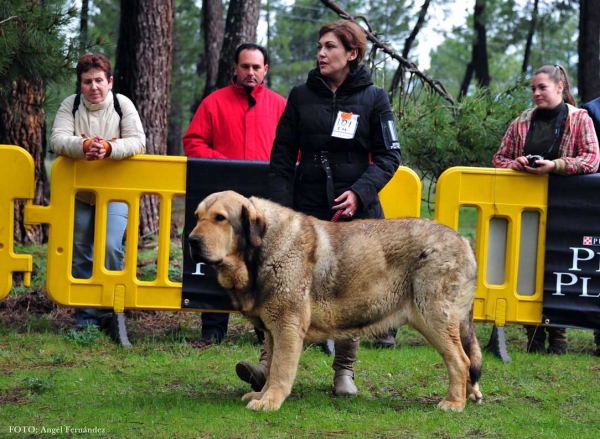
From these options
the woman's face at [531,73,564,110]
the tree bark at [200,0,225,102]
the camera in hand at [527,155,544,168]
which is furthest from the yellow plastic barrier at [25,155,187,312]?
the tree bark at [200,0,225,102]

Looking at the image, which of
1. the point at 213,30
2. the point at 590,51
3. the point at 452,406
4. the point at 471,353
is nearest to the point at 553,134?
the point at 471,353

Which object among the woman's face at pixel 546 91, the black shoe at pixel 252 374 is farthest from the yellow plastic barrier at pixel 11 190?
the woman's face at pixel 546 91

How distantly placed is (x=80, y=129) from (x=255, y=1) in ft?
18.7

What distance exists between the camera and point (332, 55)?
551 cm

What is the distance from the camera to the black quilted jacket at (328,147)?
5625 millimetres

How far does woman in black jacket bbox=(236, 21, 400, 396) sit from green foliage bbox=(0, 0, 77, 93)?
2941mm

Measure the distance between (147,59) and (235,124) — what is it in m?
3.28

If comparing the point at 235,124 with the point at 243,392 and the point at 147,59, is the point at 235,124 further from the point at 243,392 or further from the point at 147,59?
the point at 147,59

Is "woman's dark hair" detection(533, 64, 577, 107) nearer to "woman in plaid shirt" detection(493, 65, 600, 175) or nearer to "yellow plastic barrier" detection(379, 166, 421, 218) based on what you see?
"woman in plaid shirt" detection(493, 65, 600, 175)

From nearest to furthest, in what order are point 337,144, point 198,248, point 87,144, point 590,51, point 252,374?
point 198,248 → point 252,374 → point 337,144 → point 87,144 → point 590,51

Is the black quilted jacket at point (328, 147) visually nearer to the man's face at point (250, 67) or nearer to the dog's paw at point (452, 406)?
the dog's paw at point (452, 406)

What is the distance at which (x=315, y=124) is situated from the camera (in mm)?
5641

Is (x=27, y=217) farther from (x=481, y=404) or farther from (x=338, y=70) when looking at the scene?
(x=481, y=404)

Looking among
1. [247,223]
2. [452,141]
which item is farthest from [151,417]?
[452,141]
